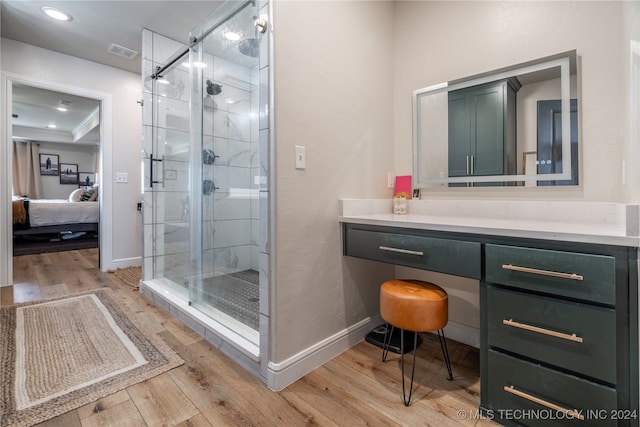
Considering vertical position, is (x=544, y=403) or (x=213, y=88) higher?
(x=213, y=88)

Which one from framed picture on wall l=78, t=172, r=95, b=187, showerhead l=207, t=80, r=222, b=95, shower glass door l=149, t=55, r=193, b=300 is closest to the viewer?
showerhead l=207, t=80, r=222, b=95

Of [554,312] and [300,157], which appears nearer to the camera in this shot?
[554,312]

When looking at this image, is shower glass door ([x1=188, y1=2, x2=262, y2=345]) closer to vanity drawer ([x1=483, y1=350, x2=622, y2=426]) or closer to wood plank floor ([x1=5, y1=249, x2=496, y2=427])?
wood plank floor ([x1=5, y1=249, x2=496, y2=427])

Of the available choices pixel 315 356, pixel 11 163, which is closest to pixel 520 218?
pixel 315 356

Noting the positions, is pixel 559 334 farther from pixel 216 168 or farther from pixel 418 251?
pixel 216 168

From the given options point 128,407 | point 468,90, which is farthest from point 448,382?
point 468,90

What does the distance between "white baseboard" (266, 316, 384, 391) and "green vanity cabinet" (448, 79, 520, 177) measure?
1.17 m

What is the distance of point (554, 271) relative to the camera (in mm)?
1008

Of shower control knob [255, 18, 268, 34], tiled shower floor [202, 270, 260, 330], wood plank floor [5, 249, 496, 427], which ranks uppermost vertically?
shower control knob [255, 18, 268, 34]

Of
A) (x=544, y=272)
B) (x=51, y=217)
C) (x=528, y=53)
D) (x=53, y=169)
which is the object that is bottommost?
(x=544, y=272)

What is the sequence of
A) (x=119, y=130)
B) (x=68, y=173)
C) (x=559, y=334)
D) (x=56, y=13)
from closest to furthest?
(x=559, y=334) < (x=56, y=13) < (x=119, y=130) < (x=68, y=173)

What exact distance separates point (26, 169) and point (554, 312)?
35.7 ft

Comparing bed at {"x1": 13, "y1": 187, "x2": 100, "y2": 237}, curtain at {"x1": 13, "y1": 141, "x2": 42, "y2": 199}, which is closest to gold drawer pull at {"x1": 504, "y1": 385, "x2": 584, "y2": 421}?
bed at {"x1": 13, "y1": 187, "x2": 100, "y2": 237}

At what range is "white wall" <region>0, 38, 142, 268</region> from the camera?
130 inches
